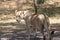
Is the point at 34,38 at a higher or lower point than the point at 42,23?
lower

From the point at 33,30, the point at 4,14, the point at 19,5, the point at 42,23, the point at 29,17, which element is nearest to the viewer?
the point at 42,23

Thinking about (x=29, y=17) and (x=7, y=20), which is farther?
(x=7, y=20)

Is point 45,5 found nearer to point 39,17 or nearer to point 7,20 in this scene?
point 7,20

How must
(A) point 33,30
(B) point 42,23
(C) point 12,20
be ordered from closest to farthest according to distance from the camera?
(B) point 42,23 → (A) point 33,30 → (C) point 12,20

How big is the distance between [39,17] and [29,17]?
1.55 ft

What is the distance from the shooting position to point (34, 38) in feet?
26.8

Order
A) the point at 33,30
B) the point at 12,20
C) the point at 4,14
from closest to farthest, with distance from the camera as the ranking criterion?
the point at 33,30, the point at 12,20, the point at 4,14

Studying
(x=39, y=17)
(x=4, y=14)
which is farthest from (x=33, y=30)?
(x=4, y=14)

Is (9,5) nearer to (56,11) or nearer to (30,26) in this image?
(56,11)

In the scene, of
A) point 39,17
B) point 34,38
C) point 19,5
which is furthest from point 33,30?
point 19,5

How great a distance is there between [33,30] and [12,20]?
3314 millimetres

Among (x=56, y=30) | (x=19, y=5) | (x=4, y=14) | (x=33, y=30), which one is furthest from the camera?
(x=19, y=5)

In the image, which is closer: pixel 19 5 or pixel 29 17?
pixel 29 17

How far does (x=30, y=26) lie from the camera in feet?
24.7
